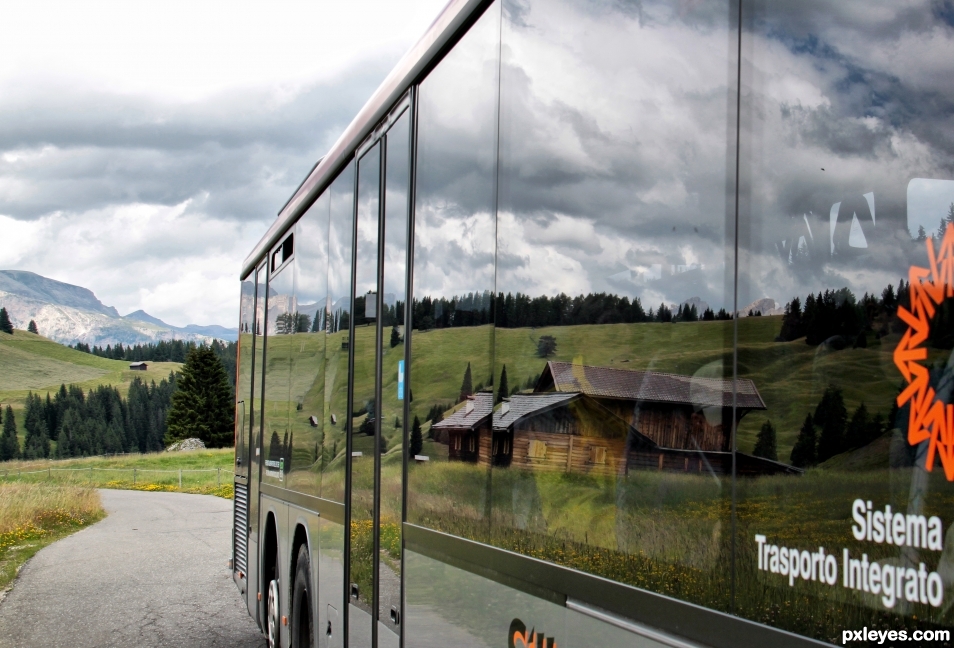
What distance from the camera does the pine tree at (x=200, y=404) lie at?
10750 cm

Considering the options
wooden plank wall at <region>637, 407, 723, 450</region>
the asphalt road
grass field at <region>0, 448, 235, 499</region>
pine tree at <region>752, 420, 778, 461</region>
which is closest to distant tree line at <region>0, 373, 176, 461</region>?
grass field at <region>0, 448, 235, 499</region>

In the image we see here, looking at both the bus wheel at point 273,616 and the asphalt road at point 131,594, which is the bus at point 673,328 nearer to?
A: the bus wheel at point 273,616

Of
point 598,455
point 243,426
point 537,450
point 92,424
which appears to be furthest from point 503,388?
point 92,424

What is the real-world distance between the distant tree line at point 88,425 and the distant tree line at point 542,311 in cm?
13253

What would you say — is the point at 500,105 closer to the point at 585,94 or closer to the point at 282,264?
the point at 585,94

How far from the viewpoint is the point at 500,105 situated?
3350 millimetres

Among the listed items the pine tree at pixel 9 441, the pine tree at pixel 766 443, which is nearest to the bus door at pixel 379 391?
the pine tree at pixel 766 443

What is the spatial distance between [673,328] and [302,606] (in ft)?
17.6

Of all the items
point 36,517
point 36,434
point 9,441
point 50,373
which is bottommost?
point 9,441

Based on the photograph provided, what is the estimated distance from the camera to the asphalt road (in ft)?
36.2

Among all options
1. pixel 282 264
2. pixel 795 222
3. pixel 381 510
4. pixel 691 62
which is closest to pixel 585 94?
pixel 691 62

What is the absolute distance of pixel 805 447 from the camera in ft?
6.01

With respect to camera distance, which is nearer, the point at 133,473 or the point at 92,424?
the point at 133,473

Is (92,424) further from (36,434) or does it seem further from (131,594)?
(131,594)
